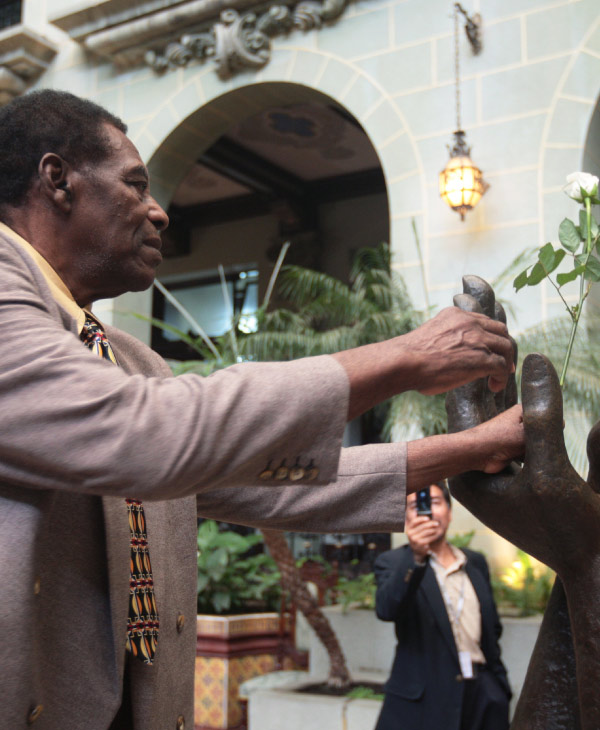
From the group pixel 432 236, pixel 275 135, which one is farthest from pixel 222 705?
pixel 275 135

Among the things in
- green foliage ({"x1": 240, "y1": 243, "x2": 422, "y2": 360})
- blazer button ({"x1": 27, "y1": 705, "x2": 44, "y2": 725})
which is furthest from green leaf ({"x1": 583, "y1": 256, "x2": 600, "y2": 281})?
green foliage ({"x1": 240, "y1": 243, "x2": 422, "y2": 360})

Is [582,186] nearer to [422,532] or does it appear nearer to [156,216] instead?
[156,216]

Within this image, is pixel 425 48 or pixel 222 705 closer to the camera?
pixel 222 705

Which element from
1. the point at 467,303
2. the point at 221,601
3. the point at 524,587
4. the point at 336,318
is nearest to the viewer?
the point at 467,303

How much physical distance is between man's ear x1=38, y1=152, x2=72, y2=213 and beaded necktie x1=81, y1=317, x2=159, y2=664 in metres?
0.21

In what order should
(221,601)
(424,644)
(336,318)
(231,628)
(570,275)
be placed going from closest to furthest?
(570,275), (424,644), (336,318), (231,628), (221,601)

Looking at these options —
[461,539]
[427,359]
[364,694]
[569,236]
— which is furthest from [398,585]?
[427,359]

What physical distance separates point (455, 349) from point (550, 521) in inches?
16.3

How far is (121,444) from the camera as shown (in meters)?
1.08

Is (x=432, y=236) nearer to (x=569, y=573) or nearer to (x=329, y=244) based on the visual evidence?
(x=569, y=573)

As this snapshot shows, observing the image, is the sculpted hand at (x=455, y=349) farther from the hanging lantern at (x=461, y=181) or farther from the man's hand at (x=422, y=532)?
the hanging lantern at (x=461, y=181)

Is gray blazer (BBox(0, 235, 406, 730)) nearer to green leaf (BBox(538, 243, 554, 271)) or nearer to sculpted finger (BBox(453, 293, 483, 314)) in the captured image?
sculpted finger (BBox(453, 293, 483, 314))

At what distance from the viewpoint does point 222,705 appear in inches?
259

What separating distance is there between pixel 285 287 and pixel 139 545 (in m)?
5.50
